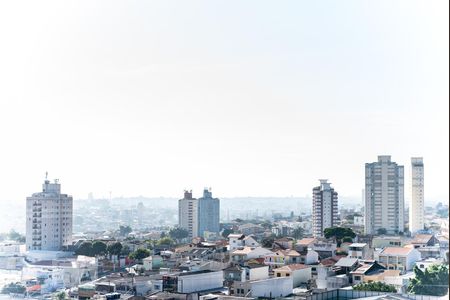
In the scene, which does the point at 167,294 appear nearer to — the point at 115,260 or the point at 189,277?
the point at 189,277

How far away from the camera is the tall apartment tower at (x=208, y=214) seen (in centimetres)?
2419

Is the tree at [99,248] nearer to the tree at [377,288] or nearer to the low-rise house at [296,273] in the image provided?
the low-rise house at [296,273]

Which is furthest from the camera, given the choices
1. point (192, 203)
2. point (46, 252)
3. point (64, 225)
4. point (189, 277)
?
point (192, 203)

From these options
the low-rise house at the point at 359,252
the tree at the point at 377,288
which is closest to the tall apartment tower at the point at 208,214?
the low-rise house at the point at 359,252

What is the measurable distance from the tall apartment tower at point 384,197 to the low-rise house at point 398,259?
833 centimetres

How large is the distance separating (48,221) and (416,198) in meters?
9.07

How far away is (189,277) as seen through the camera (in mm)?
7332

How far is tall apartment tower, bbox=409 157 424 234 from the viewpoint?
60.4 ft

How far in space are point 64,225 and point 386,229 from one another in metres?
7.81

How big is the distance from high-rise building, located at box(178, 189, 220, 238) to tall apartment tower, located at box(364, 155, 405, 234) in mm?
5740

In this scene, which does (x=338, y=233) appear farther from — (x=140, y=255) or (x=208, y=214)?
(x=208, y=214)

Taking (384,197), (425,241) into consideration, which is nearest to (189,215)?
(384,197)

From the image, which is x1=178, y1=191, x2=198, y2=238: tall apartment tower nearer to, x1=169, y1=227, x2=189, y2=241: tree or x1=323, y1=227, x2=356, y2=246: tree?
x1=169, y1=227, x2=189, y2=241: tree

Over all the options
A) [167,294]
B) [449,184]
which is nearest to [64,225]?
[167,294]
